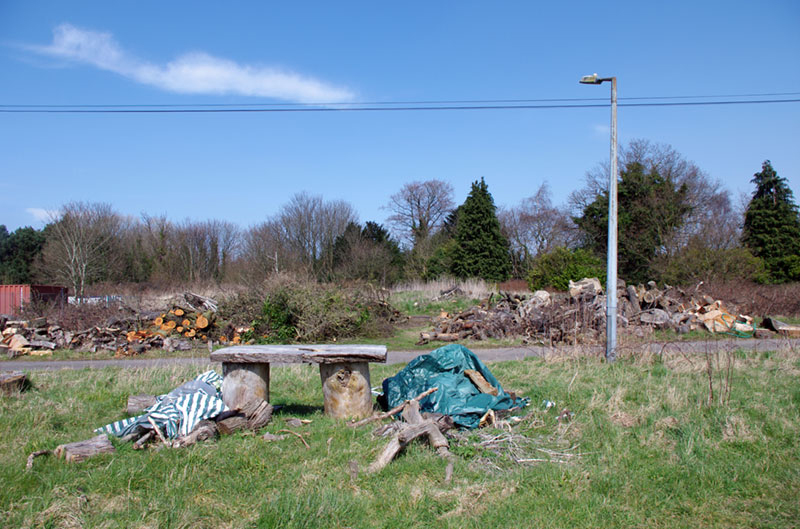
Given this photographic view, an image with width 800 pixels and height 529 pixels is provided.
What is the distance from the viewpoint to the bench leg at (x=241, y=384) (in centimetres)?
633

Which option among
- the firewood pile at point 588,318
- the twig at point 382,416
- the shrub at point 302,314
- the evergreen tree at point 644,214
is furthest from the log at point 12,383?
the evergreen tree at point 644,214

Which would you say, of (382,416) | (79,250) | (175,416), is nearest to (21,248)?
(79,250)

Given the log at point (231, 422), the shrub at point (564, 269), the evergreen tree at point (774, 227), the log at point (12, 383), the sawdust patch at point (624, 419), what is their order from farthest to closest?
1. the evergreen tree at point (774, 227)
2. the shrub at point (564, 269)
3. the log at point (12, 383)
4. the sawdust patch at point (624, 419)
5. the log at point (231, 422)

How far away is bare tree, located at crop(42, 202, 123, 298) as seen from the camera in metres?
34.8

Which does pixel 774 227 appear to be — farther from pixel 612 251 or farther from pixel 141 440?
pixel 141 440

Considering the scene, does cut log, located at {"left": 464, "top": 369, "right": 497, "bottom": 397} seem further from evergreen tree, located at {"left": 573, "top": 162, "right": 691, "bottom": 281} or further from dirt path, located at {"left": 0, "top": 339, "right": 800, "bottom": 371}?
evergreen tree, located at {"left": 573, "top": 162, "right": 691, "bottom": 281}

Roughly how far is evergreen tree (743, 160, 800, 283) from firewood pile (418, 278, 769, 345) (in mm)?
17560

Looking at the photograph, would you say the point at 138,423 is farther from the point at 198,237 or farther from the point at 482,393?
the point at 198,237

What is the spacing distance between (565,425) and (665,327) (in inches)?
505

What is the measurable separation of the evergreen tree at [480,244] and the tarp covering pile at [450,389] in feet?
114

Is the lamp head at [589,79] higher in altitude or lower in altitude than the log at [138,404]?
higher

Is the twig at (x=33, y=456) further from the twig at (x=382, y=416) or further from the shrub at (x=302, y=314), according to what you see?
the shrub at (x=302, y=314)

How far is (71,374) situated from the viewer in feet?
32.2

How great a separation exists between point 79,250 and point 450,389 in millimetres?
35732
